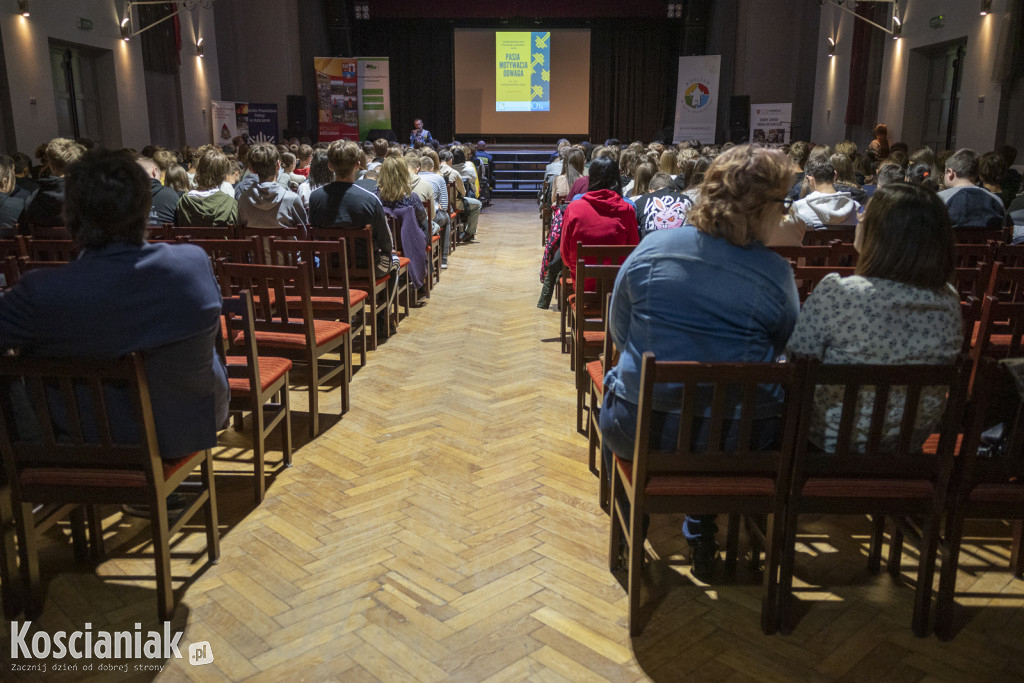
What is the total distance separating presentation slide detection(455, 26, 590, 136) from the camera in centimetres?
1784

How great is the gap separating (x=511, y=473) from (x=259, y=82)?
15.3 metres

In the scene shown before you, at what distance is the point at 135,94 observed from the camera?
39.3 feet

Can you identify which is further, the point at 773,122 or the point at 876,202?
the point at 773,122

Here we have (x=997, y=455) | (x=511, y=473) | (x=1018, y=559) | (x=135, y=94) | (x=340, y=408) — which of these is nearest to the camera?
(x=997, y=455)

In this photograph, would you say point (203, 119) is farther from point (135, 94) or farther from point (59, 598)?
point (59, 598)

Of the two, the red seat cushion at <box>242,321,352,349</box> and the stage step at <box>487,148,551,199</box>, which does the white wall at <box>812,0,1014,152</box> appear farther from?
the red seat cushion at <box>242,321,352,349</box>

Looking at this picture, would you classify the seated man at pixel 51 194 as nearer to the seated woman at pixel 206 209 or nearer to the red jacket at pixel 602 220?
the seated woman at pixel 206 209

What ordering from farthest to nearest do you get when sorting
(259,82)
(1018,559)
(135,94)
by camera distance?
1. (259,82)
2. (135,94)
3. (1018,559)

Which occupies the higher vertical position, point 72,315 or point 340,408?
point 72,315

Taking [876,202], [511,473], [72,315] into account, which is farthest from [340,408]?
[876,202]

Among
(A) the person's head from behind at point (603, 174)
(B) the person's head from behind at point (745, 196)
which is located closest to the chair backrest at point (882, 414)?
(B) the person's head from behind at point (745, 196)

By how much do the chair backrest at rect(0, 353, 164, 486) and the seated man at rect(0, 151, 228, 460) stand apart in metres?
0.03

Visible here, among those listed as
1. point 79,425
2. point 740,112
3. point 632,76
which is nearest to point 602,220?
point 79,425

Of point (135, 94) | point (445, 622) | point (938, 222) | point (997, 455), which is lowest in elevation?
point (445, 622)
